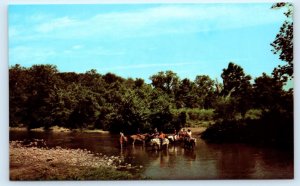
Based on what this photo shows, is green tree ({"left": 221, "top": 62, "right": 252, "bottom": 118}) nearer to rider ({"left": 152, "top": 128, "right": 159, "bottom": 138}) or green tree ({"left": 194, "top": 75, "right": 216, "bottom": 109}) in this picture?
green tree ({"left": 194, "top": 75, "right": 216, "bottom": 109})

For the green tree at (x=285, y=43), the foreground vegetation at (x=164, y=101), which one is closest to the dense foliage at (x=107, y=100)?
the foreground vegetation at (x=164, y=101)

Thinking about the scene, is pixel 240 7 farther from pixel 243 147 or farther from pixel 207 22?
pixel 243 147

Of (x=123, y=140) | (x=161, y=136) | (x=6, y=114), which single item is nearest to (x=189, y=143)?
(x=161, y=136)

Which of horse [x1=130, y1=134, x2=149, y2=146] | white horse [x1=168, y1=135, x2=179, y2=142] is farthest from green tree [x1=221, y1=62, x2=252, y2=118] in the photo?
horse [x1=130, y1=134, x2=149, y2=146]

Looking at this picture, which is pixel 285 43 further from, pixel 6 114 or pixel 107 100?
pixel 6 114

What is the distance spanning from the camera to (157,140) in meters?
5.09

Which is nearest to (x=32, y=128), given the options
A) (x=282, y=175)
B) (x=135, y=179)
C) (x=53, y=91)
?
(x=53, y=91)

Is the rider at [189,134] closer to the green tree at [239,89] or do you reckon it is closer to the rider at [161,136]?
the rider at [161,136]

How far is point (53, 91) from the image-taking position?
16.8 feet

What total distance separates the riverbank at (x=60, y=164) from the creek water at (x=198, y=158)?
0.18ft

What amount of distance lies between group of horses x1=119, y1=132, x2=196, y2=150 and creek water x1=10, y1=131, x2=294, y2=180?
32mm

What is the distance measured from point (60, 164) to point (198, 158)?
104 cm

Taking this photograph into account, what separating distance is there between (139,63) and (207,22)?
0.60 m

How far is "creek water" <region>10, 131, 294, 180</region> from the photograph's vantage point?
4973 mm
